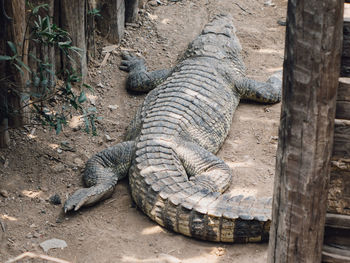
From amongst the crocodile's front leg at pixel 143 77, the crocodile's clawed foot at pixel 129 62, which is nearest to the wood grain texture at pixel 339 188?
the crocodile's front leg at pixel 143 77

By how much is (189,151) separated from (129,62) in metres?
2.00

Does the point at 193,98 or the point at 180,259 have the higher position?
the point at 193,98

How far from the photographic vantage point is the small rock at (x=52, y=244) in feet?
10.9

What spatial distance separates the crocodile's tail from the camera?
3.34 meters

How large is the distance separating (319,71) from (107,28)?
4434 millimetres

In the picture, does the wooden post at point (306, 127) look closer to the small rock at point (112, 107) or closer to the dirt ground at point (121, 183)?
the dirt ground at point (121, 183)

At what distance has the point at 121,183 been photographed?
13.8 ft

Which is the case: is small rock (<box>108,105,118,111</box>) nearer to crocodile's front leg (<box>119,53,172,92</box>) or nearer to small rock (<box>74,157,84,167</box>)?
crocodile's front leg (<box>119,53,172,92</box>)

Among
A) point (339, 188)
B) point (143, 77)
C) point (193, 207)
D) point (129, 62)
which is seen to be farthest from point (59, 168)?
point (339, 188)

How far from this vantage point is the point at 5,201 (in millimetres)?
3672

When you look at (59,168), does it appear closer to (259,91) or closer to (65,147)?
(65,147)

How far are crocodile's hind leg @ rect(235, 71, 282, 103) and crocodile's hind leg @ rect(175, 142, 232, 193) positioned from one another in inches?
52.0

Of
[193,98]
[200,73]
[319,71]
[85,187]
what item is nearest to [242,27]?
[200,73]

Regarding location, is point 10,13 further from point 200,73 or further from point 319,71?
point 319,71
